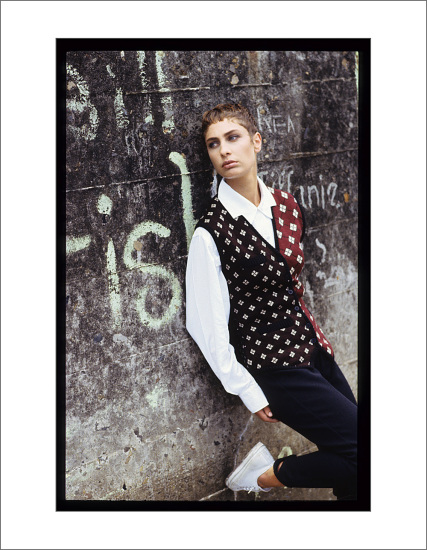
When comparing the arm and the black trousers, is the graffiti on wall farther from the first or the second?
the black trousers

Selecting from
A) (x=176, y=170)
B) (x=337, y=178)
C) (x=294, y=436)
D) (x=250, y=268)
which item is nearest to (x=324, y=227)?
(x=337, y=178)

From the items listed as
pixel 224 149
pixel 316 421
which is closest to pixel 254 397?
pixel 316 421

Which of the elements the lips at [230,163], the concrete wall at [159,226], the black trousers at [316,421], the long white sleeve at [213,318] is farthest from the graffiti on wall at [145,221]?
the black trousers at [316,421]

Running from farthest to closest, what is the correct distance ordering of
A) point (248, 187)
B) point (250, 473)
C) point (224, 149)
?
point (250, 473), point (248, 187), point (224, 149)

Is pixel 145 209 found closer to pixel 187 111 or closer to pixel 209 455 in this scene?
pixel 187 111

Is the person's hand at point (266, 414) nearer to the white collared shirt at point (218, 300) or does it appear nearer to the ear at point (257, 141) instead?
the white collared shirt at point (218, 300)

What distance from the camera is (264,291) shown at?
3.97 meters

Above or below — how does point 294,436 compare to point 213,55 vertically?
below

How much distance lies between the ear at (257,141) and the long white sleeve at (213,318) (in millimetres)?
559

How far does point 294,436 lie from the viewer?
4438 millimetres

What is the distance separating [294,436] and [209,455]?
0.56m

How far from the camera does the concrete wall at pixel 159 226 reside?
152 inches

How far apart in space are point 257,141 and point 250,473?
1.90m

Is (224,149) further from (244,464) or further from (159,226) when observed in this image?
(244,464)
